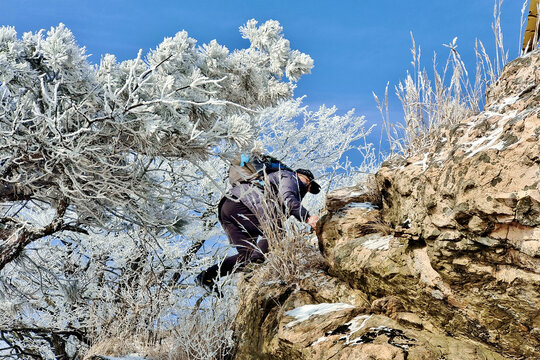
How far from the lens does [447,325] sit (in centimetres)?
250

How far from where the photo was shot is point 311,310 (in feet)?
10.6

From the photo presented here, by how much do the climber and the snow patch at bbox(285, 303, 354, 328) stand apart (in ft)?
2.68

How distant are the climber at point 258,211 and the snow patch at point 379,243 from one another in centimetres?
90

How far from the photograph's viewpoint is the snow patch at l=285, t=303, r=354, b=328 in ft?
10.1

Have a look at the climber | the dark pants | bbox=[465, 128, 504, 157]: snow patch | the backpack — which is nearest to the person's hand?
the climber

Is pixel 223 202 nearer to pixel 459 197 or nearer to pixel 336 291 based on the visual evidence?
pixel 336 291

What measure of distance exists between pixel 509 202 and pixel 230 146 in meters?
2.19

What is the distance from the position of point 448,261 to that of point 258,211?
2.61 meters

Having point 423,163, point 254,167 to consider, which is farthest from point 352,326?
point 254,167

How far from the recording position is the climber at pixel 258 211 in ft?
13.8

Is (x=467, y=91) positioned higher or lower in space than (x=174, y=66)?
lower

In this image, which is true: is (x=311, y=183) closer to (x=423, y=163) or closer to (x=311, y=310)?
(x=311, y=310)

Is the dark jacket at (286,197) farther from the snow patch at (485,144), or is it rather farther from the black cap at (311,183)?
the snow patch at (485,144)

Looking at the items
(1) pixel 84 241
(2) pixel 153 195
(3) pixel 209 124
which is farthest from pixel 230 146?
(1) pixel 84 241
